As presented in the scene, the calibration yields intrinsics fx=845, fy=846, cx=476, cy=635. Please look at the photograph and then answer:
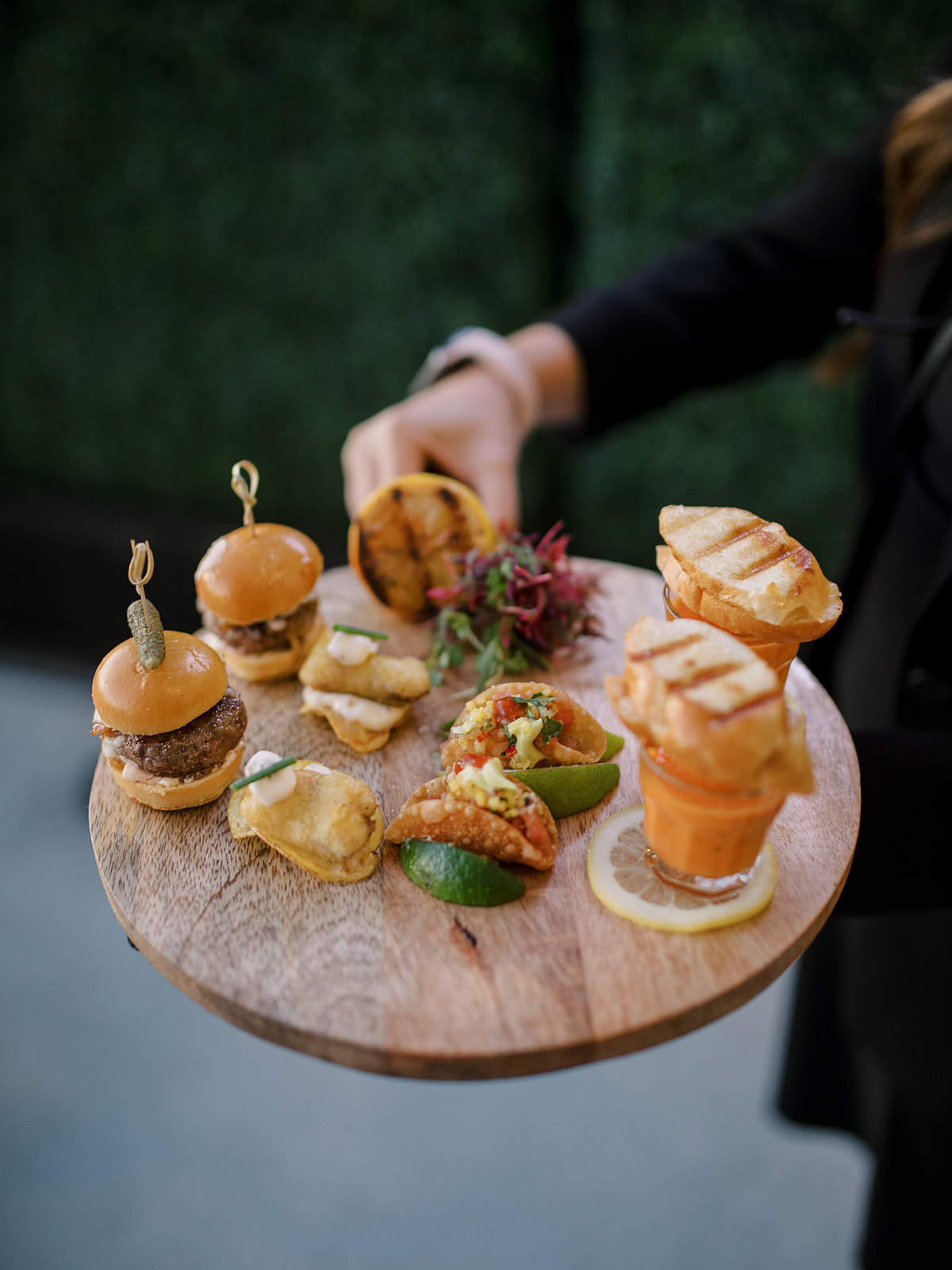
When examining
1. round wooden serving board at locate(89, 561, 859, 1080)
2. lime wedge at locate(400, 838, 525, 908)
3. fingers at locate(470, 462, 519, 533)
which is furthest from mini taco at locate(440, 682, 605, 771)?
fingers at locate(470, 462, 519, 533)

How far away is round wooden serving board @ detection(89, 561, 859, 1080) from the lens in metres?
1.06

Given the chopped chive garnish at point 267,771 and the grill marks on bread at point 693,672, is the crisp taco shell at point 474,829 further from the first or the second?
the grill marks on bread at point 693,672

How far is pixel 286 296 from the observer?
176 inches

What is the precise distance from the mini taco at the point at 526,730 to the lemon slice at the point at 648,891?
0.53 feet

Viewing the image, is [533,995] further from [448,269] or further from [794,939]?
[448,269]

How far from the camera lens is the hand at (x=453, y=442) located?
2.16m

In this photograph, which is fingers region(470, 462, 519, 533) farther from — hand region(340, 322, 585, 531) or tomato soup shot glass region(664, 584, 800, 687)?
tomato soup shot glass region(664, 584, 800, 687)

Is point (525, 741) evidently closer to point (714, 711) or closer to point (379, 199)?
point (714, 711)

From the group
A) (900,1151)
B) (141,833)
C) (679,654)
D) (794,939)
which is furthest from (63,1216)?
(679,654)

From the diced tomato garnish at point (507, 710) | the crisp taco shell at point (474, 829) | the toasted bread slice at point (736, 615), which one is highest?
the toasted bread slice at point (736, 615)

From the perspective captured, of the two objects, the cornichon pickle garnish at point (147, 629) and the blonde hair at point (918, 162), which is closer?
the cornichon pickle garnish at point (147, 629)

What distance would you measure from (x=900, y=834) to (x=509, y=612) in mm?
854

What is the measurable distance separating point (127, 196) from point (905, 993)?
4.94 meters

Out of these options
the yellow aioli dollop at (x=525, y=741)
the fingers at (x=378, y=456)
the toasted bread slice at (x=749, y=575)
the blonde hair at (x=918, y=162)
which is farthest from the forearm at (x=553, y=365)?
the yellow aioli dollop at (x=525, y=741)
